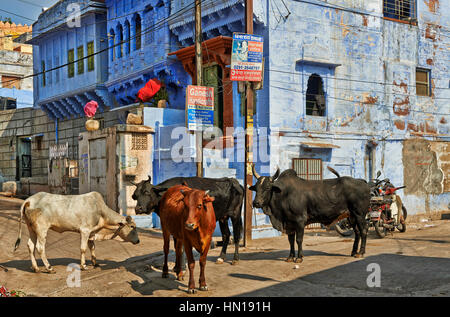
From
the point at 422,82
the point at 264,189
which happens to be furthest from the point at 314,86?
the point at 264,189

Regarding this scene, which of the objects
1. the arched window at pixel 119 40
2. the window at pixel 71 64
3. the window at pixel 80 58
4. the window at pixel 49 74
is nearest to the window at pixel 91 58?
the window at pixel 80 58

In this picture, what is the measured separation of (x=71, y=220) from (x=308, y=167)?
965cm

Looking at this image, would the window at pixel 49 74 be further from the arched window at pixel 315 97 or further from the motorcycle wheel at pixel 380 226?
the motorcycle wheel at pixel 380 226

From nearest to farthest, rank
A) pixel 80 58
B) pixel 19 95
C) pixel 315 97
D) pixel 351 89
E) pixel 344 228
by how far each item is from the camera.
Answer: pixel 344 228 → pixel 315 97 → pixel 351 89 → pixel 80 58 → pixel 19 95

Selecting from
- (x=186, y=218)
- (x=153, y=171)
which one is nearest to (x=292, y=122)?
(x=153, y=171)

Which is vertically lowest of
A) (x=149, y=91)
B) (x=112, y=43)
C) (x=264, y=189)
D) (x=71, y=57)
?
(x=264, y=189)

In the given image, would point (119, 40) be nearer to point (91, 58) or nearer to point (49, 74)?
point (91, 58)

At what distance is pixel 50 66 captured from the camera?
28891mm

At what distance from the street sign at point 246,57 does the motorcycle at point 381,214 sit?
4930 mm

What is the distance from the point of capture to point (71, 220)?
1040 cm

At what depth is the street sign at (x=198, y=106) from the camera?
590 inches
